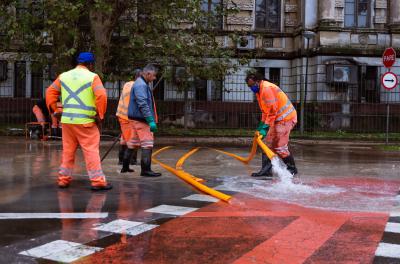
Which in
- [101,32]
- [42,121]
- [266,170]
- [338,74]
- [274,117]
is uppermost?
[101,32]

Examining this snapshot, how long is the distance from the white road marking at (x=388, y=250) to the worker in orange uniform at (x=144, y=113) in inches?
183

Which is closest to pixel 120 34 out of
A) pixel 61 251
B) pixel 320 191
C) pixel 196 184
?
pixel 196 184

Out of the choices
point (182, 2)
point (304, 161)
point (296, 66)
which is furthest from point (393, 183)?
point (296, 66)

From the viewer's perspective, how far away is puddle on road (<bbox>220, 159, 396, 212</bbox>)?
6.68m

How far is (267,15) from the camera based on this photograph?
25.8 meters

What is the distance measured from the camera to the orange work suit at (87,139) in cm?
734

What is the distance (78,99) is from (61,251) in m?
3.28

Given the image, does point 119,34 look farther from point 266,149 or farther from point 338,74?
point 266,149

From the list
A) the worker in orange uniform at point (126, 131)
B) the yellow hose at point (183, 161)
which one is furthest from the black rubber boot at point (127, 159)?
the yellow hose at point (183, 161)

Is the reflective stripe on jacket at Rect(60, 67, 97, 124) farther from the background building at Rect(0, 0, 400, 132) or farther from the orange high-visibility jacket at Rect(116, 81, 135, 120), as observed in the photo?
the background building at Rect(0, 0, 400, 132)

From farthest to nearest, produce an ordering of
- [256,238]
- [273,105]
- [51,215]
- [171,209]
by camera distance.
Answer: [273,105]
[171,209]
[51,215]
[256,238]

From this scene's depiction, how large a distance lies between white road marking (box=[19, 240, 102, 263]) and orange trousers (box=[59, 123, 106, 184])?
2679mm

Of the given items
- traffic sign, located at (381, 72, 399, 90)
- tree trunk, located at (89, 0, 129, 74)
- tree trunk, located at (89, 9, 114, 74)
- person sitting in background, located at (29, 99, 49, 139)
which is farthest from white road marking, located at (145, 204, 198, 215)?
traffic sign, located at (381, 72, 399, 90)

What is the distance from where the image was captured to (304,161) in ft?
39.7
